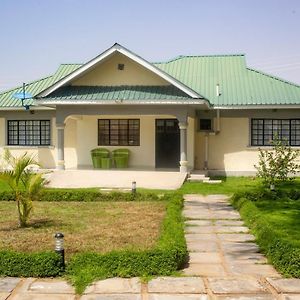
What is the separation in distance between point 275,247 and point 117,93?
526 inches

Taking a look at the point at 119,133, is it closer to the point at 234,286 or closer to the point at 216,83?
the point at 216,83

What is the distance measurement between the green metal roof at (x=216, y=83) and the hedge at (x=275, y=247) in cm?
959

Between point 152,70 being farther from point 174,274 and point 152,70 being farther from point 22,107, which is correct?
point 174,274

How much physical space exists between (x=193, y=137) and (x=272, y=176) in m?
5.96

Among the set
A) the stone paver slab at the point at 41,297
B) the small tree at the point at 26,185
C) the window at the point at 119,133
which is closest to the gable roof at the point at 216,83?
the window at the point at 119,133

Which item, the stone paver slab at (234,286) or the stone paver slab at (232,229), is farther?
the stone paver slab at (232,229)

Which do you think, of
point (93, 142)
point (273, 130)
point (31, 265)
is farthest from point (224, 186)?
point (31, 265)

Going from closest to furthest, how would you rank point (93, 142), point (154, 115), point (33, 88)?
1. point (154, 115)
2. point (93, 142)
3. point (33, 88)

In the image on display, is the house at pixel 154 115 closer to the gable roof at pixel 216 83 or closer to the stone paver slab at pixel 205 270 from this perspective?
the gable roof at pixel 216 83

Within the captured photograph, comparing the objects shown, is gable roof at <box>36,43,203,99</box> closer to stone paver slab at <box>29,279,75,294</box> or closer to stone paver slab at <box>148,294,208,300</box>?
stone paver slab at <box>29,279,75,294</box>

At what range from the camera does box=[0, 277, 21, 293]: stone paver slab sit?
6426 mm

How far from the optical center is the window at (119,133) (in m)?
22.5

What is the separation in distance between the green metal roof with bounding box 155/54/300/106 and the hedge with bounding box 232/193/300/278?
10.9 meters

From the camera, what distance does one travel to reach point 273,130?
22.0m
